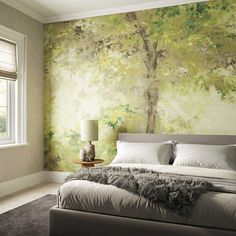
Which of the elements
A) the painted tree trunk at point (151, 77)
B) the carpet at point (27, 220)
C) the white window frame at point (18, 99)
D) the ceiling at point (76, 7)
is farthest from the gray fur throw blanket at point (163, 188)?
the ceiling at point (76, 7)

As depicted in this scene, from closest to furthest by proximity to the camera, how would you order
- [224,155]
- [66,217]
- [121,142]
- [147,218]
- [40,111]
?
[147,218] < [66,217] < [224,155] < [121,142] < [40,111]

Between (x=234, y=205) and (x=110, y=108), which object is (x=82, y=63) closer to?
(x=110, y=108)

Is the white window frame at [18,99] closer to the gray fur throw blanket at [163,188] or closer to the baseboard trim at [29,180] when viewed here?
the baseboard trim at [29,180]

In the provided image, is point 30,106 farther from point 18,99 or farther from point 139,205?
point 139,205

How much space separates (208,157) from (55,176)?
2.71 meters

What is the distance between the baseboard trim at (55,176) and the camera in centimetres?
503

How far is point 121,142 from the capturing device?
4.31m

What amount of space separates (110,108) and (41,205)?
1824 millimetres

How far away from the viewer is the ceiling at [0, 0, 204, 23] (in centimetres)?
440

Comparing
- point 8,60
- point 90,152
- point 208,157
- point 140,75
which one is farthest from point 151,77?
point 8,60

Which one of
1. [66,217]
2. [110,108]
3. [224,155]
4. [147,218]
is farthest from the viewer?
[110,108]

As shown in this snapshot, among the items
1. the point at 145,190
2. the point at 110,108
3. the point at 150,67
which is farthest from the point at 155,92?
the point at 145,190

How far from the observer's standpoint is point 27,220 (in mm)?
3195

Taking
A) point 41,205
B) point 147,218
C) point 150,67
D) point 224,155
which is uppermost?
point 150,67
